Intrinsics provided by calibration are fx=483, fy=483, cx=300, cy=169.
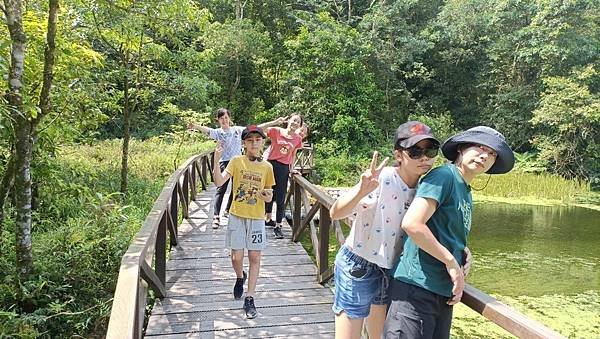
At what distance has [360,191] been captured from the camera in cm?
187

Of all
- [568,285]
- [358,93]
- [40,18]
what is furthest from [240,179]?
[358,93]

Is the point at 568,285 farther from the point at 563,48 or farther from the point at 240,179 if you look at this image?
the point at 563,48

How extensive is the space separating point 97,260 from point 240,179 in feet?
7.22

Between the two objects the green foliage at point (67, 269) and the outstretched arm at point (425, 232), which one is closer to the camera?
the outstretched arm at point (425, 232)

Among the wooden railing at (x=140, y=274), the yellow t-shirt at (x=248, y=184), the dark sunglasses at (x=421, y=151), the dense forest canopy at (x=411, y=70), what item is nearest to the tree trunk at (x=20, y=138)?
the wooden railing at (x=140, y=274)

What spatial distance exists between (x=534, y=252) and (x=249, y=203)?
769 cm

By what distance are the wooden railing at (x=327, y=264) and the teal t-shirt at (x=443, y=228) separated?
0.18 m

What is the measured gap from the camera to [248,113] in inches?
824

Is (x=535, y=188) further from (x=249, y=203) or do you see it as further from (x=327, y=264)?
(x=249, y=203)

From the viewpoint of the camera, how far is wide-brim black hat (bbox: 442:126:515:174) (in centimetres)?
171

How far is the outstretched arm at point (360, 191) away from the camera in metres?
1.84

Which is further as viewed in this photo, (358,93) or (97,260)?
(358,93)

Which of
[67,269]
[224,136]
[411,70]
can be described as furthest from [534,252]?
[411,70]

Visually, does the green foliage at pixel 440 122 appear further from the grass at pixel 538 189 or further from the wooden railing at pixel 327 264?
the wooden railing at pixel 327 264
